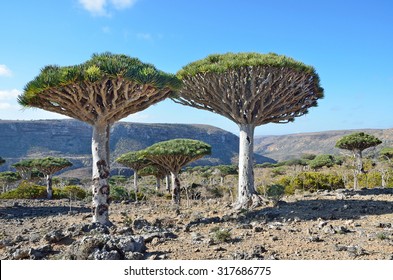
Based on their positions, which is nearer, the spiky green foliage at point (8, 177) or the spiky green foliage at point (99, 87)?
the spiky green foliage at point (99, 87)

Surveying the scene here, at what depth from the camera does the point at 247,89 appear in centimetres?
1169

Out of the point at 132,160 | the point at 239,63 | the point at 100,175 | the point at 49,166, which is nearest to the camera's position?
the point at 100,175

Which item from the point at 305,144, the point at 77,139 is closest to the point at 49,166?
the point at 77,139

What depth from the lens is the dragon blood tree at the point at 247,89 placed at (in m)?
10.9

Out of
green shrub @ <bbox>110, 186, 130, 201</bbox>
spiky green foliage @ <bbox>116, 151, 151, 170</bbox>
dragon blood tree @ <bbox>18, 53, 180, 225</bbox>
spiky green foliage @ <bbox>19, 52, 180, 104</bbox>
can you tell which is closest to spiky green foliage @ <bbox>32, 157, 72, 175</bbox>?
spiky green foliage @ <bbox>116, 151, 151, 170</bbox>

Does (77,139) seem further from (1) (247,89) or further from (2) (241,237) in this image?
(2) (241,237)

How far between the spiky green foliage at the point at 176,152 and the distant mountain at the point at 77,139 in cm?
5915

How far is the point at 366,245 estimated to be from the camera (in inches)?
240

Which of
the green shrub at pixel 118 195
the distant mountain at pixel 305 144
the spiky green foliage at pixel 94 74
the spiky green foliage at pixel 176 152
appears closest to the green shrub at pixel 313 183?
the spiky green foliage at pixel 176 152

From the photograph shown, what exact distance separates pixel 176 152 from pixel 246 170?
14.3 ft

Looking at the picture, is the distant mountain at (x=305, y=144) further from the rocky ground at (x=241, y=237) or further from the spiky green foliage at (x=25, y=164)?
the rocky ground at (x=241, y=237)

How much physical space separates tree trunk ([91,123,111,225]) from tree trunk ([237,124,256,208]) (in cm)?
465
